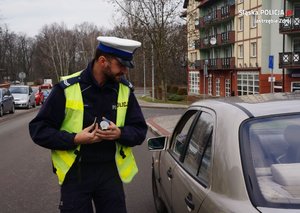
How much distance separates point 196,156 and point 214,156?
2.07 feet

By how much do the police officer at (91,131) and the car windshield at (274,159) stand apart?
0.88 meters

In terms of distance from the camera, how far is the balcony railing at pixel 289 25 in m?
37.4

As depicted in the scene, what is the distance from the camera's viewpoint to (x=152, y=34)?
43.1 meters

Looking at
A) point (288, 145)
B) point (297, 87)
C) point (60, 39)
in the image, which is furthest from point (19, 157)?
point (60, 39)

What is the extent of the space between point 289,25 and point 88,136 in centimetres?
A: 3695

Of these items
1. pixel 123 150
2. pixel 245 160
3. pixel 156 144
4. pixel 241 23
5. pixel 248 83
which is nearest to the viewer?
pixel 245 160

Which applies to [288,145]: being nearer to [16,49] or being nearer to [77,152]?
[77,152]

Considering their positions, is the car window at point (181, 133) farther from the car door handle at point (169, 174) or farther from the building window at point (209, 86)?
the building window at point (209, 86)

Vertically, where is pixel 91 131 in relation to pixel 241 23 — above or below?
below

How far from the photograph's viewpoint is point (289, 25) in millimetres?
37750

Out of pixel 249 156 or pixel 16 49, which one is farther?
pixel 16 49

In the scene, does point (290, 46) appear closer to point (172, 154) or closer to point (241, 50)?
point (241, 50)

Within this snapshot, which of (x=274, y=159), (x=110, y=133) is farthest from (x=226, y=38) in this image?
(x=274, y=159)

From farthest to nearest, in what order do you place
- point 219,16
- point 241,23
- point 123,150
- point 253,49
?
point 219,16 → point 241,23 → point 253,49 → point 123,150
